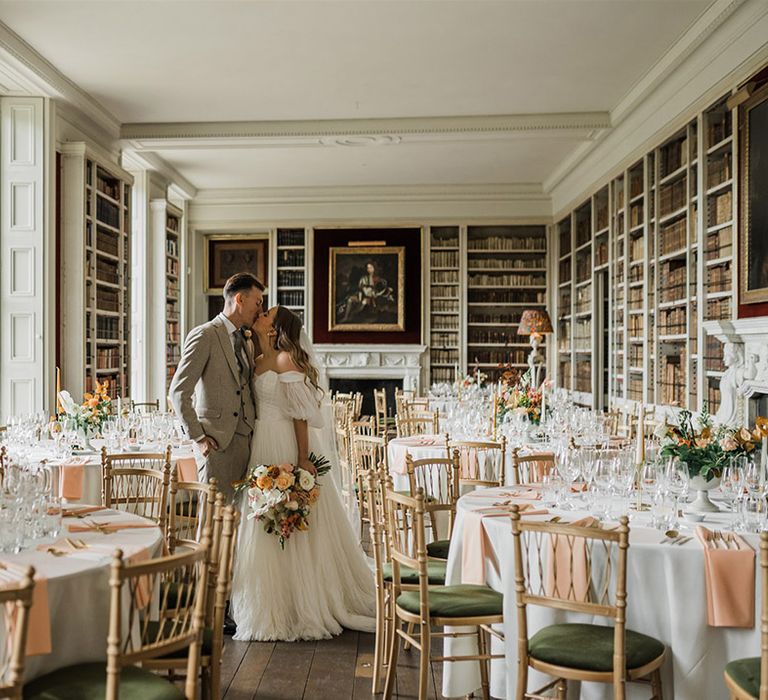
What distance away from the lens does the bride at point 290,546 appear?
4.63 meters

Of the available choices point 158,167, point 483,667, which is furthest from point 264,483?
point 158,167

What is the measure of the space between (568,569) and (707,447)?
102 cm

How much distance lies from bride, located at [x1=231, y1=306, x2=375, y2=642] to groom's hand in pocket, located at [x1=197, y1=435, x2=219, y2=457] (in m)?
0.23

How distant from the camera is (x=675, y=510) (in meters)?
3.45

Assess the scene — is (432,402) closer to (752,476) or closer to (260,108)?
(260,108)

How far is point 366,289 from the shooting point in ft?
45.9

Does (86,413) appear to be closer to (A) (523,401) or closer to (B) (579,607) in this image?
(A) (523,401)

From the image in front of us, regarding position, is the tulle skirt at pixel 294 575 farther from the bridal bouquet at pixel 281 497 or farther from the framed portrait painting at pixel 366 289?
the framed portrait painting at pixel 366 289

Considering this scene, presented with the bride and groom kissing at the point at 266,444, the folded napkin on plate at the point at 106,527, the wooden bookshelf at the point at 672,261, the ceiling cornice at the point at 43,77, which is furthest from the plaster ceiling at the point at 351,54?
the folded napkin on plate at the point at 106,527

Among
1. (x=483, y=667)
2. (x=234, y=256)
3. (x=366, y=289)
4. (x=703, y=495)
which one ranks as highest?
(x=234, y=256)

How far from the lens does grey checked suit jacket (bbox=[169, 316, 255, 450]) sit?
4637mm

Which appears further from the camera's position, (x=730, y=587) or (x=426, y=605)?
(x=426, y=605)

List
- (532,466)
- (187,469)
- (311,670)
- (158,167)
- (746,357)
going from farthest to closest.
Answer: (158,167) < (746,357) < (187,469) < (532,466) < (311,670)

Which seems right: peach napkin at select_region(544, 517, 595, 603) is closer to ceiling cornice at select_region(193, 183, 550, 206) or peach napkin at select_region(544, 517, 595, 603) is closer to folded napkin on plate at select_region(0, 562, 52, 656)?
folded napkin on plate at select_region(0, 562, 52, 656)
